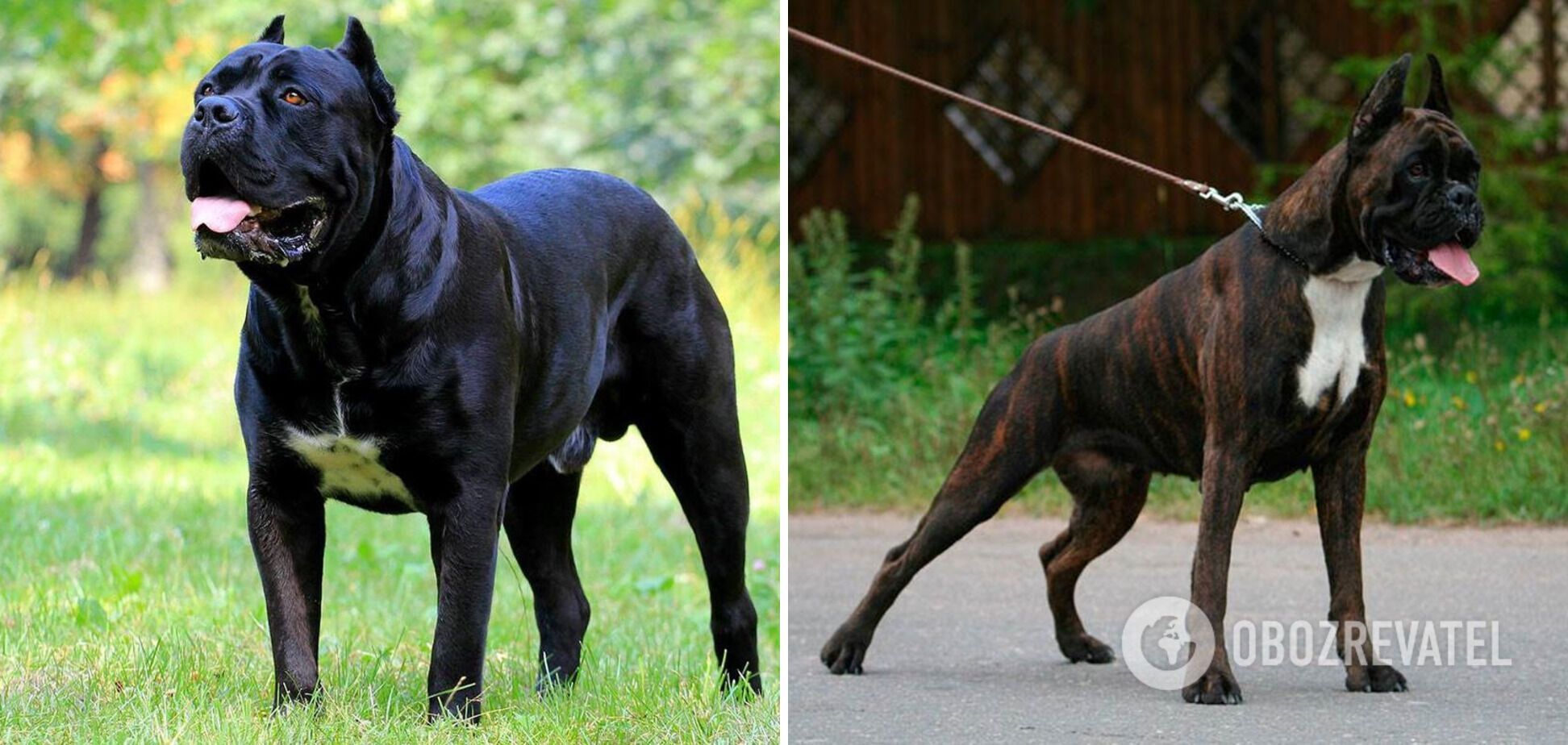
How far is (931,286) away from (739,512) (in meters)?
8.05

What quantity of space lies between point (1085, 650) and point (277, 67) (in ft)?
10.6

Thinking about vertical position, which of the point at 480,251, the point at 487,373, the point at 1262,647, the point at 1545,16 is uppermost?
the point at 1545,16

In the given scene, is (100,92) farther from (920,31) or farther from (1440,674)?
(1440,674)

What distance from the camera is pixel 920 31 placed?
14031mm

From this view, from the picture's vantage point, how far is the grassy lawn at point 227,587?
439 centimetres

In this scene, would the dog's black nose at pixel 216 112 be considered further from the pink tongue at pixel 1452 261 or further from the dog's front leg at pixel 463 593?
the pink tongue at pixel 1452 261

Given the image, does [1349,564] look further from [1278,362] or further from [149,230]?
[149,230]

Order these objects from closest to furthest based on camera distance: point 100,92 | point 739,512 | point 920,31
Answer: point 739,512 → point 920,31 → point 100,92

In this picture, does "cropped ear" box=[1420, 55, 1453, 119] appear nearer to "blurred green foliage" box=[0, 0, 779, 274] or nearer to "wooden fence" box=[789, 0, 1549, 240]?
"wooden fence" box=[789, 0, 1549, 240]

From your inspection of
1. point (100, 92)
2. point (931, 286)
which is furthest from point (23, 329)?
point (100, 92)

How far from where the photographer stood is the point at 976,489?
19.6 ft

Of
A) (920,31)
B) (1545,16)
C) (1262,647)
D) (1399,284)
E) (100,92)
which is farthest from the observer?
(100,92)

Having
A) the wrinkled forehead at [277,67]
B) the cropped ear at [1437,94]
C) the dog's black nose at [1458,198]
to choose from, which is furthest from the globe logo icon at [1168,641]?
the wrinkled forehead at [277,67]

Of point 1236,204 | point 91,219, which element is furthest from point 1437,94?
point 91,219
